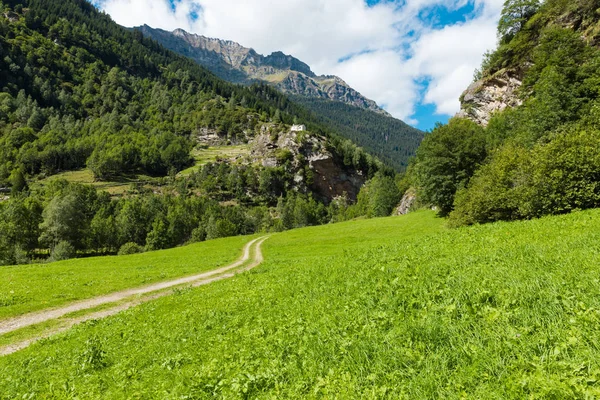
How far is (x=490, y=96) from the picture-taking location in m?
65.1

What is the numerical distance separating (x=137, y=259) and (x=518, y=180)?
48276 mm

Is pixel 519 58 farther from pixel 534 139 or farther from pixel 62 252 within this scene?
pixel 62 252

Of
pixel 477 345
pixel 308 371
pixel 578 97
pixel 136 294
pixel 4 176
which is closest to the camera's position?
pixel 477 345

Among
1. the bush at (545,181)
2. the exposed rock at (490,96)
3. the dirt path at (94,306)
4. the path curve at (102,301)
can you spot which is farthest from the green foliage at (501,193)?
the exposed rock at (490,96)

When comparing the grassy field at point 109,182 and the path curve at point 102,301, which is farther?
the grassy field at point 109,182

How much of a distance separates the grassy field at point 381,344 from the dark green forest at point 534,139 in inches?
694

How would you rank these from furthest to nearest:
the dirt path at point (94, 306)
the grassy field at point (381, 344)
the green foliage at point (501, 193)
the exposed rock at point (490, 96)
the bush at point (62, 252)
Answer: the bush at point (62, 252) → the exposed rock at point (490, 96) → the green foliage at point (501, 193) → the dirt path at point (94, 306) → the grassy field at point (381, 344)

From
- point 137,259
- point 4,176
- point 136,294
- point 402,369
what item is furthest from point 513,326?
point 4,176

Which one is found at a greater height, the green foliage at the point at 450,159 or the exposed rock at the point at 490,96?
the exposed rock at the point at 490,96

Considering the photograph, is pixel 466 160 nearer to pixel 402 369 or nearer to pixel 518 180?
pixel 518 180

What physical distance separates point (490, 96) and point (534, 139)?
3284cm

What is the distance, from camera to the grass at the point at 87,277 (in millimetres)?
21203

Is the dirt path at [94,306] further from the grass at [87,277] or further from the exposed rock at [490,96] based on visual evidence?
the exposed rock at [490,96]

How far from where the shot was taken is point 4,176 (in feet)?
537
